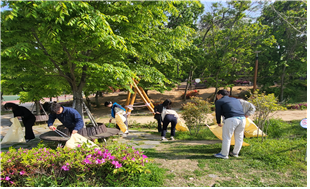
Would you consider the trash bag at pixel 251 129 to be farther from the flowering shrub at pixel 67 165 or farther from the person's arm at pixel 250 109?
the flowering shrub at pixel 67 165

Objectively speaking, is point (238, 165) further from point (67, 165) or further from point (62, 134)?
point (62, 134)

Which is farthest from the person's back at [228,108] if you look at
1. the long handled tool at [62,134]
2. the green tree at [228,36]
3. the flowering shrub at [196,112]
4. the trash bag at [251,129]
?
the green tree at [228,36]

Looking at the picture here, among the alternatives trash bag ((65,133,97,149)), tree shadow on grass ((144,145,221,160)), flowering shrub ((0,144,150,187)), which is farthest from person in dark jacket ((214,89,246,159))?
trash bag ((65,133,97,149))

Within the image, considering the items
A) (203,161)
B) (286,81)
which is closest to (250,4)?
(286,81)

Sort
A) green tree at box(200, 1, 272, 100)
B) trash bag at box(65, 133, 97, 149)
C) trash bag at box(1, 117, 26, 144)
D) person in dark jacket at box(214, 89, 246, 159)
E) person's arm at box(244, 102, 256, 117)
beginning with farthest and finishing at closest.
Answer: green tree at box(200, 1, 272, 100)
trash bag at box(1, 117, 26, 144)
person's arm at box(244, 102, 256, 117)
person in dark jacket at box(214, 89, 246, 159)
trash bag at box(65, 133, 97, 149)

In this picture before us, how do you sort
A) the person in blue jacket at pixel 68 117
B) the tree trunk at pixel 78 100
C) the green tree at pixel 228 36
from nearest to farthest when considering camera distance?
the person in blue jacket at pixel 68 117 < the tree trunk at pixel 78 100 < the green tree at pixel 228 36

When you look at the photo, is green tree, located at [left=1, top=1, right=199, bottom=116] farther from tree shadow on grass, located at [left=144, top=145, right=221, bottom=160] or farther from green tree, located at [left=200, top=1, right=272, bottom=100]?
green tree, located at [left=200, top=1, right=272, bottom=100]

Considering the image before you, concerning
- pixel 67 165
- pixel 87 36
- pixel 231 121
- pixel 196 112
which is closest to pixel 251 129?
pixel 196 112

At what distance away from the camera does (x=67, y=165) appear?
3074 mm

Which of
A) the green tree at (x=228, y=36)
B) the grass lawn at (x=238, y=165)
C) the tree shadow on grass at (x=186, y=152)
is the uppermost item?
the green tree at (x=228, y=36)

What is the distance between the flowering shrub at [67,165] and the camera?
3049 millimetres

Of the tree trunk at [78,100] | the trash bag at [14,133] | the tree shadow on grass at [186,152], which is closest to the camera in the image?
the tree shadow on grass at [186,152]

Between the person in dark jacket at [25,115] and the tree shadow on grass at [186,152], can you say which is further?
the person in dark jacket at [25,115]

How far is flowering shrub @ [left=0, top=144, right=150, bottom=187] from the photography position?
10.0ft
